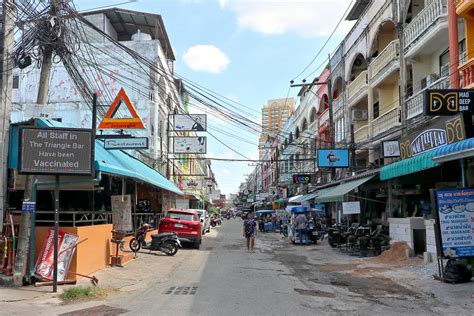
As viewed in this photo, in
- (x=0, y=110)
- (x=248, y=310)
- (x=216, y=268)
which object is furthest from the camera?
(x=216, y=268)

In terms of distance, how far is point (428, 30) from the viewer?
59.6ft

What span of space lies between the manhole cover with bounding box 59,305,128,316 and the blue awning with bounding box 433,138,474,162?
25.0 ft

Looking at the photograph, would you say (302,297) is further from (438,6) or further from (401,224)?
(438,6)

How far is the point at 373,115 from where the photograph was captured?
2664cm

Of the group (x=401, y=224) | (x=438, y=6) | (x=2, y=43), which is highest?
(x=438, y=6)

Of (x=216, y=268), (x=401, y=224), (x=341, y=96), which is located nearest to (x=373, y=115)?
(x=341, y=96)

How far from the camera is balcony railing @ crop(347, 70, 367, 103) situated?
2730cm

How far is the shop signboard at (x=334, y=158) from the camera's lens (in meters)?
26.4

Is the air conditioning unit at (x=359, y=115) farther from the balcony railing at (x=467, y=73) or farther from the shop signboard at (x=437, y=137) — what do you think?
the balcony railing at (x=467, y=73)

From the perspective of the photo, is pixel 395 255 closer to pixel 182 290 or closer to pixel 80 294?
pixel 182 290

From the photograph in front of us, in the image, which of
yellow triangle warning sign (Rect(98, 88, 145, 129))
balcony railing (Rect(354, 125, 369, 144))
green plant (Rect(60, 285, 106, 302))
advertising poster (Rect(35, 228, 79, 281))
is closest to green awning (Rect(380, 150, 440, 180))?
yellow triangle warning sign (Rect(98, 88, 145, 129))

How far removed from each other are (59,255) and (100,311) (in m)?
3.19

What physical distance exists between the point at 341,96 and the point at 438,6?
15.4 m

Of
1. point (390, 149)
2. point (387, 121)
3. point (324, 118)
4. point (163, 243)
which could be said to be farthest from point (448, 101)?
point (324, 118)
